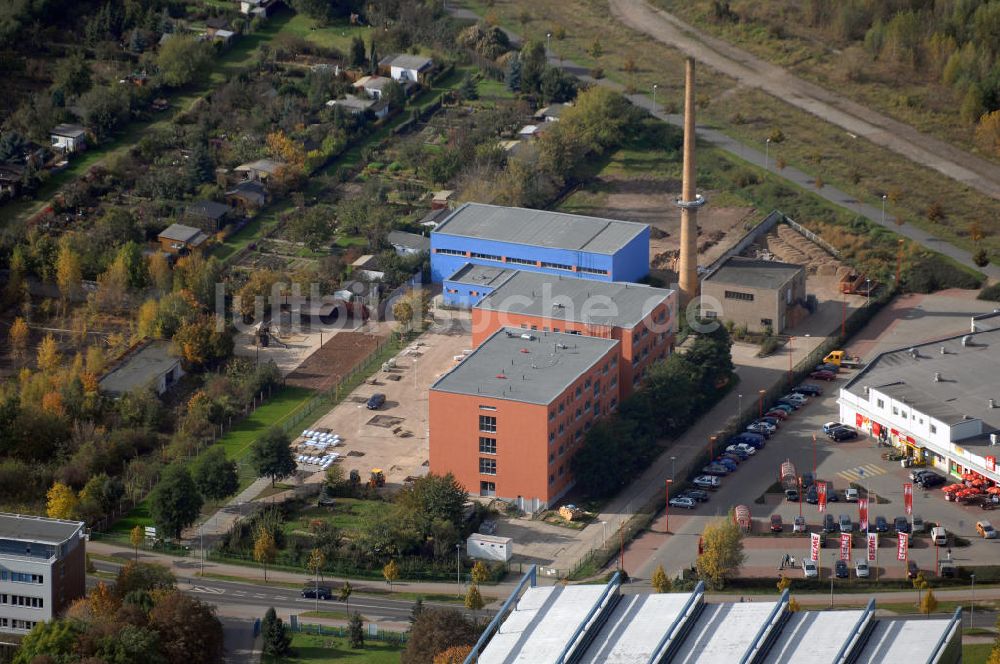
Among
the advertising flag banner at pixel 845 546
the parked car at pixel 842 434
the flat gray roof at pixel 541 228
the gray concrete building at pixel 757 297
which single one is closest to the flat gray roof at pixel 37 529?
the advertising flag banner at pixel 845 546

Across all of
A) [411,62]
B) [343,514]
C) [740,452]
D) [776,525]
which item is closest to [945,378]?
[740,452]

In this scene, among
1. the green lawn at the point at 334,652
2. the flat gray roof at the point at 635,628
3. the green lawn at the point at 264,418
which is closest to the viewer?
the flat gray roof at the point at 635,628

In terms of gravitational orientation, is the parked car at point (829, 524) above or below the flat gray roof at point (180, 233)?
below

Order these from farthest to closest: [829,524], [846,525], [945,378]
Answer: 1. [945,378]
2. [829,524]
3. [846,525]

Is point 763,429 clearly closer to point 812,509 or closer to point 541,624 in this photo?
point 812,509

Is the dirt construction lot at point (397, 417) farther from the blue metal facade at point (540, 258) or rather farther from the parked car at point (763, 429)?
the parked car at point (763, 429)

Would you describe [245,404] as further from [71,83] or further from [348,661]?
[71,83]

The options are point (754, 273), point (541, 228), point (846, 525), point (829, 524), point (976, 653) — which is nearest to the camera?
point (976, 653)
